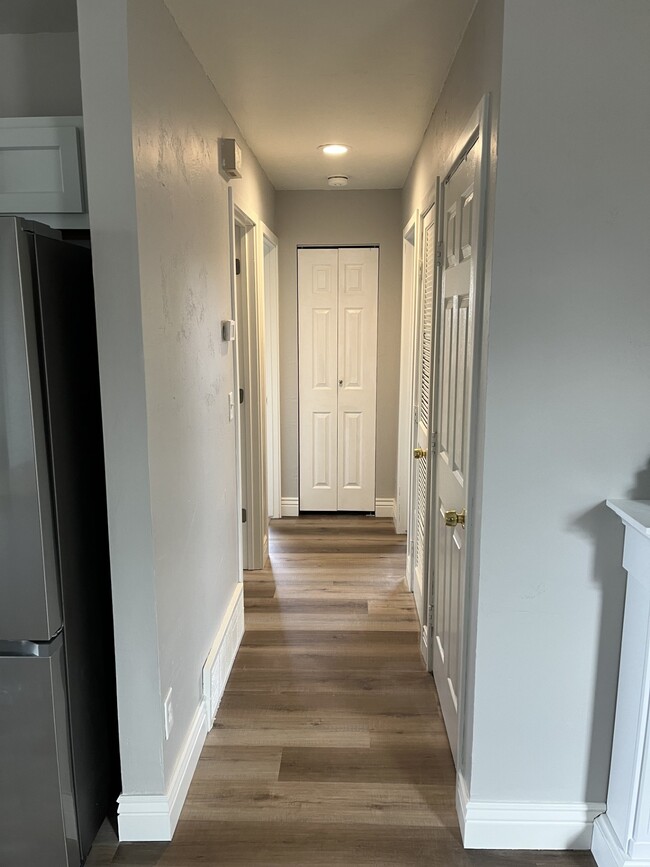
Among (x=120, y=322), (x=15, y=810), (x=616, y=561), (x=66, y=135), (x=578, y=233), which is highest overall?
(x=66, y=135)

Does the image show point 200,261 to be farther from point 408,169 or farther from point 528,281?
point 408,169

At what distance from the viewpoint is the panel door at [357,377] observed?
184 inches

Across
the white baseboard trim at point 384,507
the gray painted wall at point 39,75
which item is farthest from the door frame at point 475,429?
the white baseboard trim at point 384,507

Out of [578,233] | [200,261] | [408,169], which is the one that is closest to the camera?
[578,233]

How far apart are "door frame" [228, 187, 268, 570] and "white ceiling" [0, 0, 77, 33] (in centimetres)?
146

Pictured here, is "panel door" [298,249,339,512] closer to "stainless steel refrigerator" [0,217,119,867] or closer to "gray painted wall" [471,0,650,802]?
"stainless steel refrigerator" [0,217,119,867]

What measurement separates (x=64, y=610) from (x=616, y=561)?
1.47 m

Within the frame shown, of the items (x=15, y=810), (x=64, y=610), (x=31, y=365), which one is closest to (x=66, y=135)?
(x=31, y=365)

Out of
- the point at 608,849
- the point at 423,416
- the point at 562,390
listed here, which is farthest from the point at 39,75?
the point at 608,849

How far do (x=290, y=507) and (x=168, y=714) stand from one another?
10.4 feet

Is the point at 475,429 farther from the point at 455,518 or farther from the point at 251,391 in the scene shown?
the point at 251,391

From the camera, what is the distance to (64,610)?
5.37 feet

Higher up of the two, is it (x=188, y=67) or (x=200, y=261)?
(x=188, y=67)

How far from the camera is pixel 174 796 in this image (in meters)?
1.91
